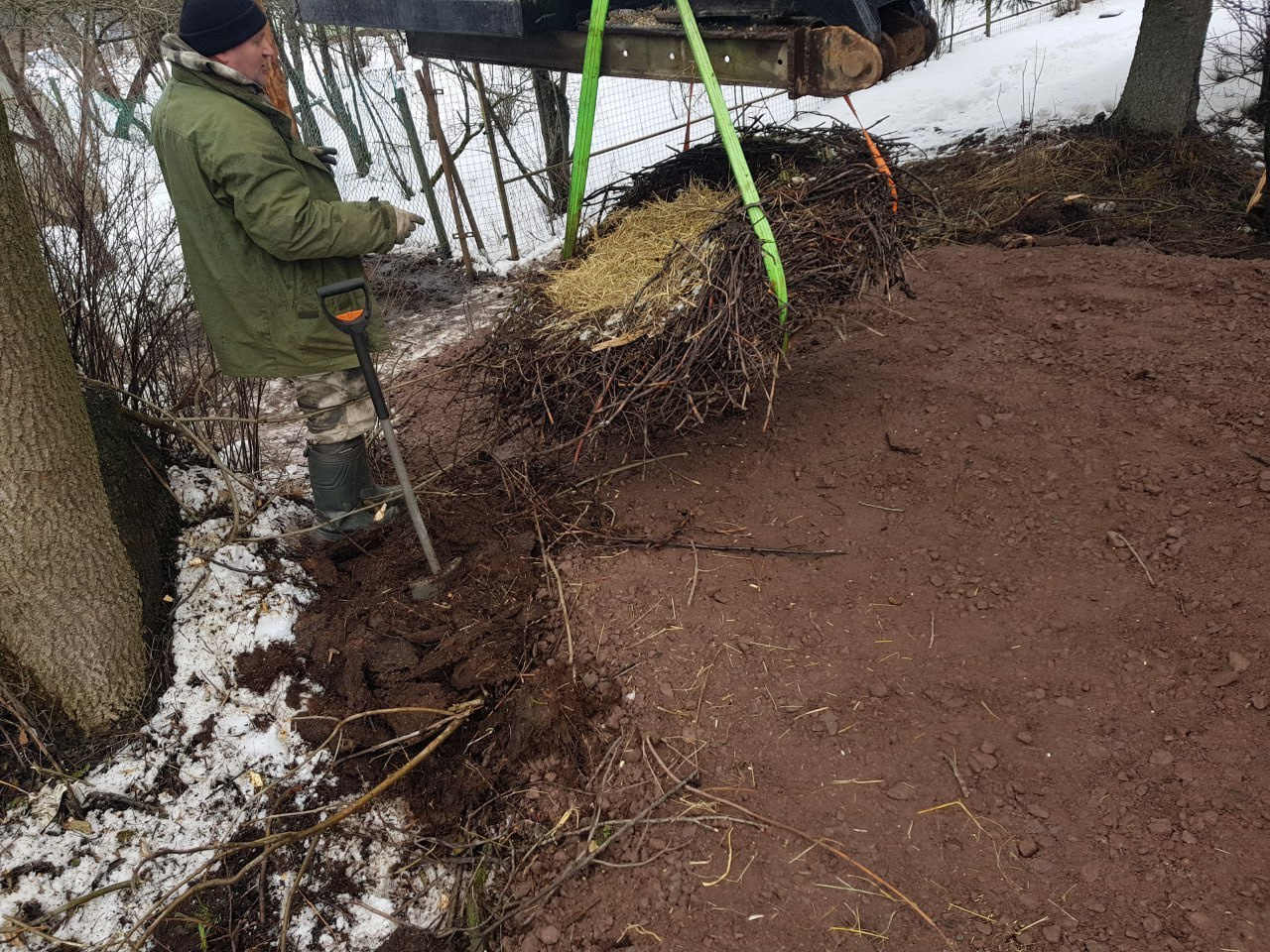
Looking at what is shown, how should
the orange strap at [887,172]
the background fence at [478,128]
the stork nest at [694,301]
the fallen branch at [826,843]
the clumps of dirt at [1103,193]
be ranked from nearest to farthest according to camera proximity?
the fallen branch at [826,843], the stork nest at [694,301], the orange strap at [887,172], the clumps of dirt at [1103,193], the background fence at [478,128]

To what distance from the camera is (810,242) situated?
9.00ft

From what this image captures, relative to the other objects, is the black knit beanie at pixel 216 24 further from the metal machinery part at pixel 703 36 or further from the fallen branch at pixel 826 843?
the fallen branch at pixel 826 843

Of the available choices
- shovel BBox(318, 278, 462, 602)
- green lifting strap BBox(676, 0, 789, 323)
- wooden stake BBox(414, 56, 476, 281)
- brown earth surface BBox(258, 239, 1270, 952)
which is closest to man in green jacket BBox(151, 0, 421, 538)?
shovel BBox(318, 278, 462, 602)

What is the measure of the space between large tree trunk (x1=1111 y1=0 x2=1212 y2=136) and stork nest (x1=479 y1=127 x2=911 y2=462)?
4368mm

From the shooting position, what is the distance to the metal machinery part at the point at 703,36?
2.51 meters

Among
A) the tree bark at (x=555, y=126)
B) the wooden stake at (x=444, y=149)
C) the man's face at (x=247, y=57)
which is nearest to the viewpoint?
the man's face at (x=247, y=57)

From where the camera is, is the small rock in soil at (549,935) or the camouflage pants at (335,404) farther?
the camouflage pants at (335,404)

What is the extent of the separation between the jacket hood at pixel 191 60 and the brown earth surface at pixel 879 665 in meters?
1.63

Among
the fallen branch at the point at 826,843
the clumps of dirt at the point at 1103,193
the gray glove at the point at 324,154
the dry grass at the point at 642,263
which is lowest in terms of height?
the fallen branch at the point at 826,843

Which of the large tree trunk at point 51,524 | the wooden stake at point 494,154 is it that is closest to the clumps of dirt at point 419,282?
the wooden stake at point 494,154

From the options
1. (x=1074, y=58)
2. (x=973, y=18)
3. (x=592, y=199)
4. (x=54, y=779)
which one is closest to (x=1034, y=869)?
(x=54, y=779)

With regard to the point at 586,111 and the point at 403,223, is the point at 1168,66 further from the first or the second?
the point at 403,223

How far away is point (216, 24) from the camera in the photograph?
2.47 metres

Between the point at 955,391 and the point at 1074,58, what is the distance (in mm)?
7380
